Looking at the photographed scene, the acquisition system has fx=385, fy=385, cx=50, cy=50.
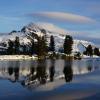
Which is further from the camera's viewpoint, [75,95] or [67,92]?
[67,92]

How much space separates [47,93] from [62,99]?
13.6 ft

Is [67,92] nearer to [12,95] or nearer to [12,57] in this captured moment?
[12,95]

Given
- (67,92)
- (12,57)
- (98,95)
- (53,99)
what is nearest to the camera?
(53,99)

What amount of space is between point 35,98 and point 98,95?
5485 mm

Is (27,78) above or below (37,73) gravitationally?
below

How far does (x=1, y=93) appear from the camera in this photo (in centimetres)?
3366

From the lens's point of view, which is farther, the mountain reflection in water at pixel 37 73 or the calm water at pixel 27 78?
the mountain reflection in water at pixel 37 73

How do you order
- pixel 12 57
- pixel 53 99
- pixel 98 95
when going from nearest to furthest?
pixel 53 99
pixel 98 95
pixel 12 57

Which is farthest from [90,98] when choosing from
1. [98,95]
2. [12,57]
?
[12,57]

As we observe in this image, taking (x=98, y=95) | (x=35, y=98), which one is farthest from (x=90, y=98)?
(x=35, y=98)

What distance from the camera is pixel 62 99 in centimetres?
2950

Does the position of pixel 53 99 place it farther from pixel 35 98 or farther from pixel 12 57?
pixel 12 57

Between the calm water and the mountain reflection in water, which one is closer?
the calm water

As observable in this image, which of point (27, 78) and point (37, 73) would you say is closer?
point (27, 78)
